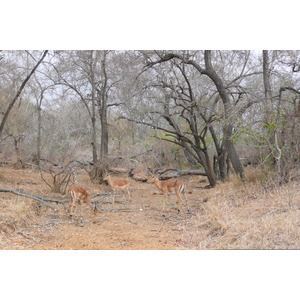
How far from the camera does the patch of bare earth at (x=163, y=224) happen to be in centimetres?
493

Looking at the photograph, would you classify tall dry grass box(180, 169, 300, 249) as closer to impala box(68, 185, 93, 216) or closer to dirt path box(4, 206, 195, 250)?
dirt path box(4, 206, 195, 250)

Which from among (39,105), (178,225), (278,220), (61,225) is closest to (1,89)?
(39,105)

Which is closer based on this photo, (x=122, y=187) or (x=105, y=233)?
(x=105, y=233)

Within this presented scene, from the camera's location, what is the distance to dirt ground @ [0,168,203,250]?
17.3 ft

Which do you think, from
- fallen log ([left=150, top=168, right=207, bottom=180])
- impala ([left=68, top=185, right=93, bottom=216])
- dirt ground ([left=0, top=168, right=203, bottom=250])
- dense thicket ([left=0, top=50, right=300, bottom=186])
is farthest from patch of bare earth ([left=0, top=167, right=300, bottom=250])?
fallen log ([left=150, top=168, right=207, bottom=180])

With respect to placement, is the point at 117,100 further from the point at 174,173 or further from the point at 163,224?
the point at 163,224

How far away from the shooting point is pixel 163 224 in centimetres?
669

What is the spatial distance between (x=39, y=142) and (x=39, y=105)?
1.18 m

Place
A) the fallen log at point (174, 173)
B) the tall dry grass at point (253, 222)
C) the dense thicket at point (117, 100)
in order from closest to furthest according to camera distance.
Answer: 1. the tall dry grass at point (253, 222)
2. the dense thicket at point (117, 100)
3. the fallen log at point (174, 173)

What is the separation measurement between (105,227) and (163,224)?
3.25 ft

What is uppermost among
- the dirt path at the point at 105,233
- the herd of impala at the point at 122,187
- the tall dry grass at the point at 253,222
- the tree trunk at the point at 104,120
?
the tree trunk at the point at 104,120

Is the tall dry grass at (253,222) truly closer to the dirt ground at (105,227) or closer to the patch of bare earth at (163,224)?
the patch of bare earth at (163,224)

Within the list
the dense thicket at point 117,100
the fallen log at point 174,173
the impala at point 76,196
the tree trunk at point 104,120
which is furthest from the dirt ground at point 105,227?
the fallen log at point 174,173

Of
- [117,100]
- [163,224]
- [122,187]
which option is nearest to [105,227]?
[163,224]
